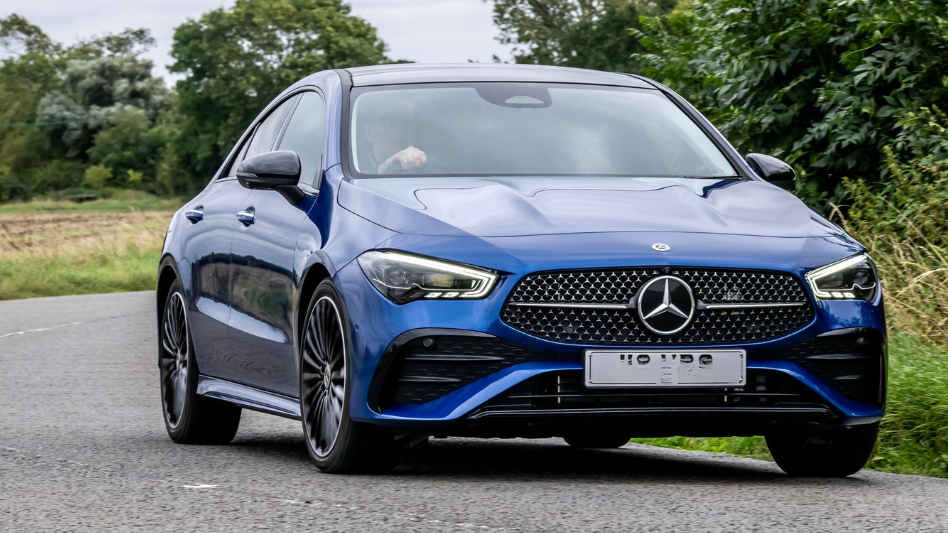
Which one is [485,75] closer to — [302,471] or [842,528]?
[302,471]

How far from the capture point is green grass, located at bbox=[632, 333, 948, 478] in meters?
7.03

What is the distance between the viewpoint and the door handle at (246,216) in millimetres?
7195

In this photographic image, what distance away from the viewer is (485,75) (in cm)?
726

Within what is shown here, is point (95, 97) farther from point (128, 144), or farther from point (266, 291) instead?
point (266, 291)

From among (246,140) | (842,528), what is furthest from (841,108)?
(842,528)

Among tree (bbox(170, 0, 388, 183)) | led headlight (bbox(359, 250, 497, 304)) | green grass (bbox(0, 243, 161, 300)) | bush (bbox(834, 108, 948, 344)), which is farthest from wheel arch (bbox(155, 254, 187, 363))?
tree (bbox(170, 0, 388, 183))

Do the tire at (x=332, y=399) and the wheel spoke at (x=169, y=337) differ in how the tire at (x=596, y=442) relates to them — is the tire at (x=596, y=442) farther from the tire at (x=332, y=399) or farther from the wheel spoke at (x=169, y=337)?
the wheel spoke at (x=169, y=337)

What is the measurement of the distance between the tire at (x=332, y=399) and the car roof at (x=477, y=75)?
138 cm

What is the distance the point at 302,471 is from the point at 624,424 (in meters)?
1.42

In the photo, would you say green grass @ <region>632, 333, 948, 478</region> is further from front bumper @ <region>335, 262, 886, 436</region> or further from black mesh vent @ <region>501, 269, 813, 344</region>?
black mesh vent @ <region>501, 269, 813, 344</region>

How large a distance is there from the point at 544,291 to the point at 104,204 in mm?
105183

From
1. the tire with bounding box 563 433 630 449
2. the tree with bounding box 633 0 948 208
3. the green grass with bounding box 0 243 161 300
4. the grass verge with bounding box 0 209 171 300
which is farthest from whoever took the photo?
the grass verge with bounding box 0 209 171 300

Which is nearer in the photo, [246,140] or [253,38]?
[246,140]

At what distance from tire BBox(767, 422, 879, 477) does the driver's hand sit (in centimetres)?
177
